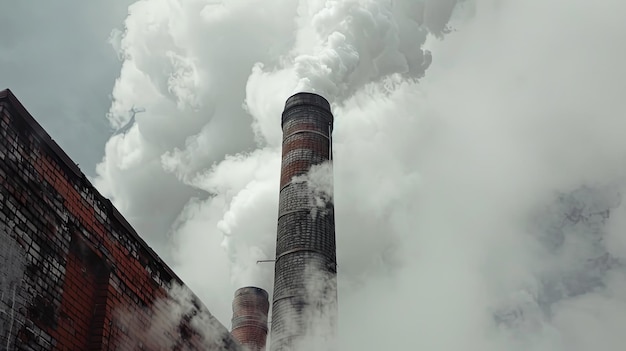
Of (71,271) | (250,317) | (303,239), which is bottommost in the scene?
(71,271)

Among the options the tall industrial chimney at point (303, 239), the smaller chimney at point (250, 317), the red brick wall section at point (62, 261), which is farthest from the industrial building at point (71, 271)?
the smaller chimney at point (250, 317)

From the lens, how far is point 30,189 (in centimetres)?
455

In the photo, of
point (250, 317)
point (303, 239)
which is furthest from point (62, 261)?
point (250, 317)

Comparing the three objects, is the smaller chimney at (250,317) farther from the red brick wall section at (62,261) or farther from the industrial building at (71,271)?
the red brick wall section at (62,261)

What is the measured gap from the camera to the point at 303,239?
10883 millimetres

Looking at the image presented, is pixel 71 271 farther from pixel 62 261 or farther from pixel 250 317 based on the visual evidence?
pixel 250 317

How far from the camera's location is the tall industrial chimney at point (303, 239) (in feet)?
33.7

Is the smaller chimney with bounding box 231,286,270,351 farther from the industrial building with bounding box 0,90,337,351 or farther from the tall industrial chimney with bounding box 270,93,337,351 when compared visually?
the industrial building with bounding box 0,90,337,351

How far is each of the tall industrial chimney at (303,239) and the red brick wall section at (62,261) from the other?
14.1 ft

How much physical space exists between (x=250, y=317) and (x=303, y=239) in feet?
19.3

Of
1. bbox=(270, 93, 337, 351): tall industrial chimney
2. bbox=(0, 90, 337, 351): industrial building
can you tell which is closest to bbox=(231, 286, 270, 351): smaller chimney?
bbox=(270, 93, 337, 351): tall industrial chimney

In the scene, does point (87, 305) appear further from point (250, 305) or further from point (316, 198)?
point (250, 305)

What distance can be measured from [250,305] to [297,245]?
5817 millimetres

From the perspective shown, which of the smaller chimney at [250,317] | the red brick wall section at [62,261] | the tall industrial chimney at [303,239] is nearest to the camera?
the red brick wall section at [62,261]
